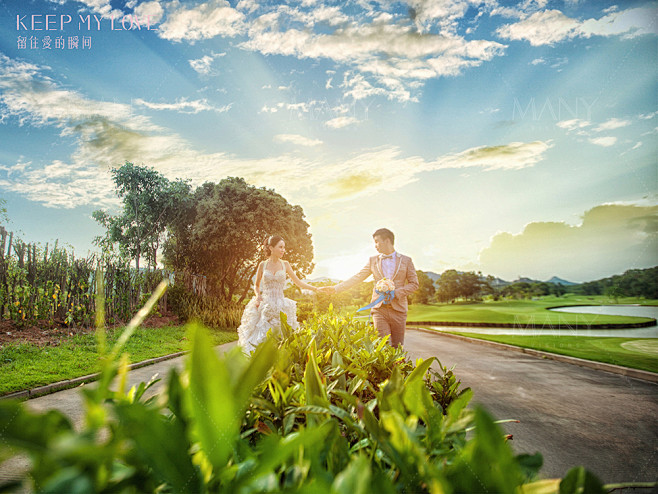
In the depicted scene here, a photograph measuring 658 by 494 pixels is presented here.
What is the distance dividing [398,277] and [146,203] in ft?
113

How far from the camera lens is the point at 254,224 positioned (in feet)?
90.3

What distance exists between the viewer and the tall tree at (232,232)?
2738 centimetres

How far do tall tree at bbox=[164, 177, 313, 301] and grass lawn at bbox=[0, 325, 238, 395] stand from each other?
1345cm

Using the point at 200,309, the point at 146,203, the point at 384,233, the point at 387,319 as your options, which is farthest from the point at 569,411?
the point at 146,203

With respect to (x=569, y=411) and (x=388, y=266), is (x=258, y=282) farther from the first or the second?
(x=569, y=411)

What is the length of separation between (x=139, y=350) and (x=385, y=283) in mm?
9193

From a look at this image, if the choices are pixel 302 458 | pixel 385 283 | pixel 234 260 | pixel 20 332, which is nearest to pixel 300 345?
pixel 302 458

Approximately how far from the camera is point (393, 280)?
648 centimetres

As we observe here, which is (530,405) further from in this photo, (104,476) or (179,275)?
(179,275)

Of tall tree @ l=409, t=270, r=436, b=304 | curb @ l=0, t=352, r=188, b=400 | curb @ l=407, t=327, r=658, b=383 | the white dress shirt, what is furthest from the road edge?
tall tree @ l=409, t=270, r=436, b=304

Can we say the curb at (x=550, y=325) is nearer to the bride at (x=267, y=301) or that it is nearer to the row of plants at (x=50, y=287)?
the bride at (x=267, y=301)

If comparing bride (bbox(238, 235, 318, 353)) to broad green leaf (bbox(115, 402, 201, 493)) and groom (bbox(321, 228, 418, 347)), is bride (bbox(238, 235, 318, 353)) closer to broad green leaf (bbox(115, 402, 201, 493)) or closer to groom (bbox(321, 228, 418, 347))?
groom (bbox(321, 228, 418, 347))

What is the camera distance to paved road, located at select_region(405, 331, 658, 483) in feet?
13.7

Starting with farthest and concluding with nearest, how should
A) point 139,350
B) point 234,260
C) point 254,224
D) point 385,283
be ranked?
point 234,260 → point 254,224 → point 139,350 → point 385,283
